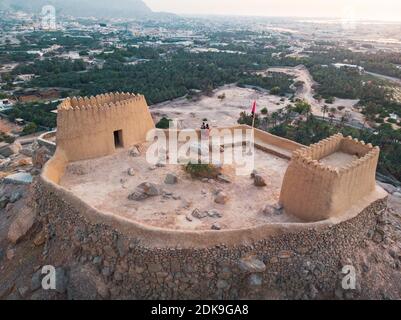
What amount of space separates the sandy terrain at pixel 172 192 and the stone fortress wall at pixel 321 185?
2.59 feet

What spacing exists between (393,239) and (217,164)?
872cm

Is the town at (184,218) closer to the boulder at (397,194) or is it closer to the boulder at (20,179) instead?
the boulder at (20,179)

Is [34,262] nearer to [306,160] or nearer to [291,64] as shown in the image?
[306,160]

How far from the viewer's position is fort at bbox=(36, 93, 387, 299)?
12.5 m

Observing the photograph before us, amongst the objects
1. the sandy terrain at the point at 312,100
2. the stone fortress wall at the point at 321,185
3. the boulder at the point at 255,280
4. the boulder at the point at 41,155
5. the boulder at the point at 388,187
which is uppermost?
the stone fortress wall at the point at 321,185

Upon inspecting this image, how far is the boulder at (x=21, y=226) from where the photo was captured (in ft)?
52.4

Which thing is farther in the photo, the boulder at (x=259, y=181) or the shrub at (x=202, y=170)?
the shrub at (x=202, y=170)

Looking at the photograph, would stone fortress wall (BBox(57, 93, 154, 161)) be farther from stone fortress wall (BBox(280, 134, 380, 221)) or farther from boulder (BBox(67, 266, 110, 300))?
stone fortress wall (BBox(280, 134, 380, 221))

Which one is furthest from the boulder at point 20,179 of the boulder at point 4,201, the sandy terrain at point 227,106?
the sandy terrain at point 227,106

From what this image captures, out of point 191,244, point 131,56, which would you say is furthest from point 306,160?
→ point 131,56

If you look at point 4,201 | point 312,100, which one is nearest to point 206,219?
point 4,201

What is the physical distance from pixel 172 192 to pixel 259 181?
369 centimetres

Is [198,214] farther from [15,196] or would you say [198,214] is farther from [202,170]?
[15,196]

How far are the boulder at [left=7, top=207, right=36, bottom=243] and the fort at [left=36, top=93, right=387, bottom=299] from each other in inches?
31.4
